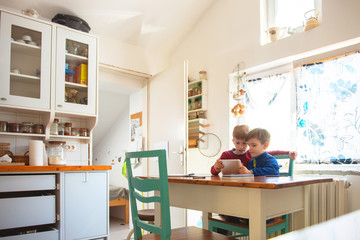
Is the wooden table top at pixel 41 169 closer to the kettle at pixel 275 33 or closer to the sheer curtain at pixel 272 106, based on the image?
the sheer curtain at pixel 272 106

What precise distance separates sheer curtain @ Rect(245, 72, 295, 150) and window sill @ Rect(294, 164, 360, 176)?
22cm

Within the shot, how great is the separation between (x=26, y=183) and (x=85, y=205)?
53 centimetres

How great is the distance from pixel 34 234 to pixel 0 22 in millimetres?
1812

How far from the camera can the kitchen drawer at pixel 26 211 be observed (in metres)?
2.04

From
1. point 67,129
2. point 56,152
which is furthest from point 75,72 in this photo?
point 56,152

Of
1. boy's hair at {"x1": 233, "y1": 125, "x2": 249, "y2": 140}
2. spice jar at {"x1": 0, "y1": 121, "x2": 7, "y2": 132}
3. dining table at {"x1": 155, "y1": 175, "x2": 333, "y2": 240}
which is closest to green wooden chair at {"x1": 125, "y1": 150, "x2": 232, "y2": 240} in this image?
dining table at {"x1": 155, "y1": 175, "x2": 333, "y2": 240}

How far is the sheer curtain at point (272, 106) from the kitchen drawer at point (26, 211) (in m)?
2.08

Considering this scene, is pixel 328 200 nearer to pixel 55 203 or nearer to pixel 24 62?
pixel 55 203

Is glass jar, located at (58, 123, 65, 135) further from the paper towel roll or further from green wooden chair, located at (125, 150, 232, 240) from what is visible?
green wooden chair, located at (125, 150, 232, 240)

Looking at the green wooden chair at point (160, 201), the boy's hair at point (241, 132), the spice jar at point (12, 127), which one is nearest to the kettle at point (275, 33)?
the boy's hair at point (241, 132)

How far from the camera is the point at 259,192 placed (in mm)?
1089

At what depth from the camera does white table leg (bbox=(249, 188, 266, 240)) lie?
108cm

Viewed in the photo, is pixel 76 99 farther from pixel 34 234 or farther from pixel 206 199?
pixel 206 199

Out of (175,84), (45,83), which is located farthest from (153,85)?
(45,83)
